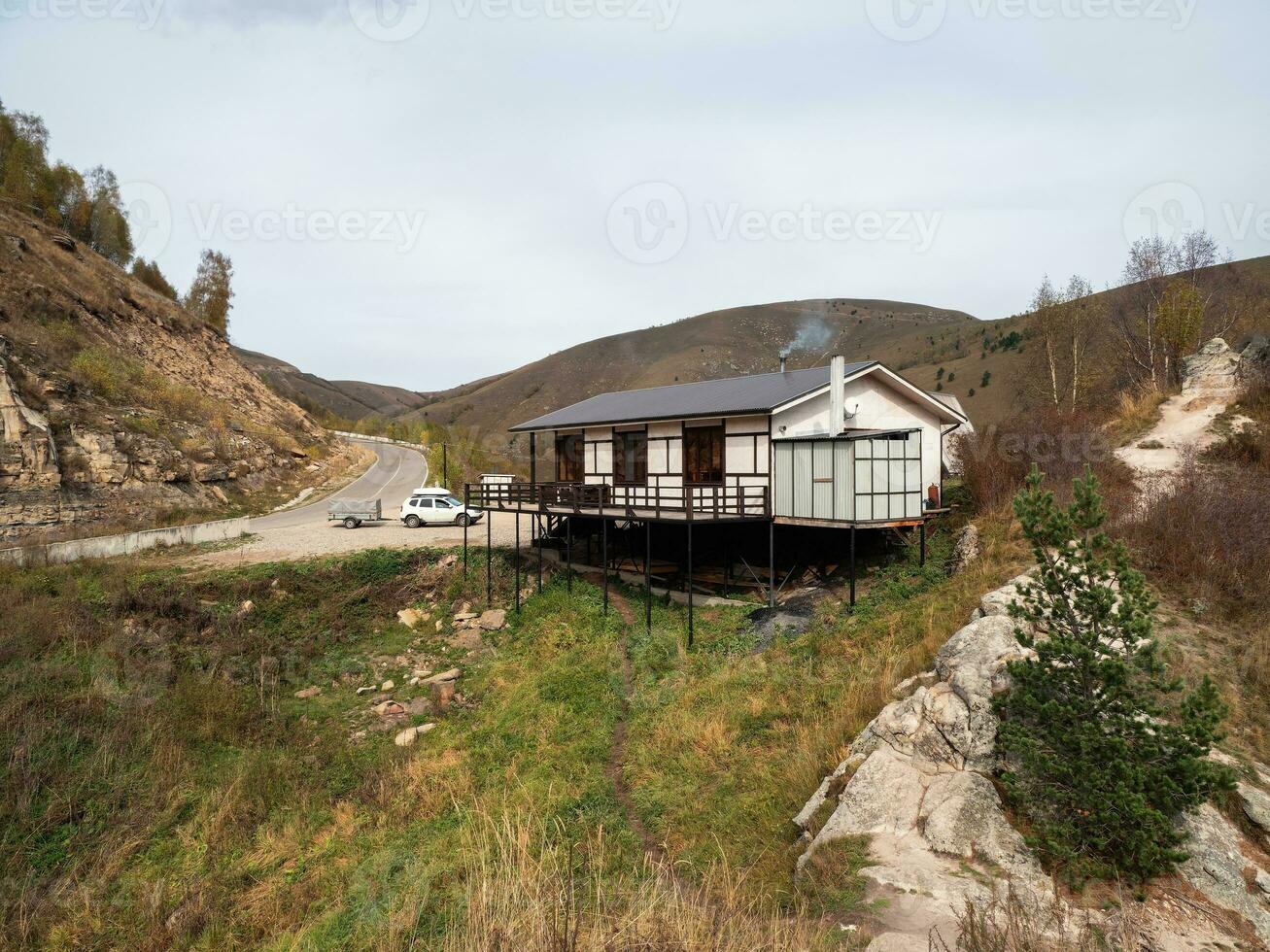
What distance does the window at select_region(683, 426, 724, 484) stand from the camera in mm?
19438

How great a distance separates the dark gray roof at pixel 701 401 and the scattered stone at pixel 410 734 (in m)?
10.9

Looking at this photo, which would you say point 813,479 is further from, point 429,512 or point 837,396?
point 429,512

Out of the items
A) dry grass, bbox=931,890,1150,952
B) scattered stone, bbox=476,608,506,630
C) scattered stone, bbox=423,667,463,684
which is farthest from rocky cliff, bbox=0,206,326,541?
dry grass, bbox=931,890,1150,952

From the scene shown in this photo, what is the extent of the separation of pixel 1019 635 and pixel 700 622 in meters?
10.3

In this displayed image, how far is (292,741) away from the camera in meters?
13.9

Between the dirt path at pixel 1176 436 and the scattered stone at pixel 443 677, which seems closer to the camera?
the scattered stone at pixel 443 677

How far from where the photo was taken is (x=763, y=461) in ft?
60.1

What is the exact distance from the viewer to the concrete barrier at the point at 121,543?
21188mm

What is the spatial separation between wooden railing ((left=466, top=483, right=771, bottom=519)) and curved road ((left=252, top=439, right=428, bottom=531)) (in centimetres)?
1511

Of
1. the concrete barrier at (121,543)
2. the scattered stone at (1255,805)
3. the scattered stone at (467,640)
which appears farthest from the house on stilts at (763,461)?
the concrete barrier at (121,543)

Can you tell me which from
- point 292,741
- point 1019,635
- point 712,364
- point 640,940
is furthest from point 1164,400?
point 712,364

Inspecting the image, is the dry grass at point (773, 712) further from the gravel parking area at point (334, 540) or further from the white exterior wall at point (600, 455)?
the gravel parking area at point (334, 540)

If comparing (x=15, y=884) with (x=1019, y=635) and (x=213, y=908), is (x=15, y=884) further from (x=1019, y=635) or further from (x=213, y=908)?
(x=1019, y=635)

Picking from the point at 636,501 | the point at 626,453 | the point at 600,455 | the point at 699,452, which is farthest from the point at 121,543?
the point at 699,452
